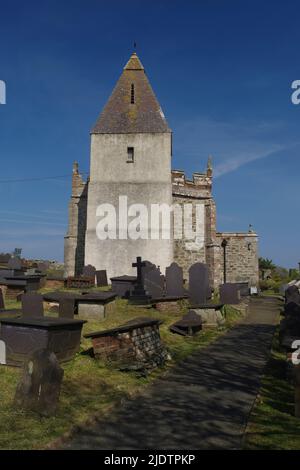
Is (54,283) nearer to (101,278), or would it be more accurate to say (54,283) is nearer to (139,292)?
(101,278)

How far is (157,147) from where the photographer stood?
2609cm

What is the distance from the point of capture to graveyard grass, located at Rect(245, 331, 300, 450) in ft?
16.5

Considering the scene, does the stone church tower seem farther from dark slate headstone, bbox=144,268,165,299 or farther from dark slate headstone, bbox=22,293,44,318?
dark slate headstone, bbox=22,293,44,318

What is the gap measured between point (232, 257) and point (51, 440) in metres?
27.6

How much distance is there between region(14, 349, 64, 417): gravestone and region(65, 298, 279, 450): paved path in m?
0.81

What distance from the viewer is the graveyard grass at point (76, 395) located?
5.00 meters

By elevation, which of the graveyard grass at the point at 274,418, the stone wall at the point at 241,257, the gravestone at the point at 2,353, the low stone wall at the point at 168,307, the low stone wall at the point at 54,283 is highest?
the stone wall at the point at 241,257

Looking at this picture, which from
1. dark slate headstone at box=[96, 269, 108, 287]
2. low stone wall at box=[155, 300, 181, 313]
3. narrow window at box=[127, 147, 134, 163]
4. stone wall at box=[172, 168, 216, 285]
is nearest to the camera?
low stone wall at box=[155, 300, 181, 313]

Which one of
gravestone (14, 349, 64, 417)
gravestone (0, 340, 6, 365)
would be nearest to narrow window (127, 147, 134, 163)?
gravestone (0, 340, 6, 365)

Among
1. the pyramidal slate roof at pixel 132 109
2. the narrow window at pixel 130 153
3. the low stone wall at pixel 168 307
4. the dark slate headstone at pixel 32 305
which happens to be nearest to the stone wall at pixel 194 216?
the narrow window at pixel 130 153

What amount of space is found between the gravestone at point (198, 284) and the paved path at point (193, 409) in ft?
19.5

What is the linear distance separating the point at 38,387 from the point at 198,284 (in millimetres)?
11440

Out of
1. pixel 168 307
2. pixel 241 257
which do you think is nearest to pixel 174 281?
pixel 168 307

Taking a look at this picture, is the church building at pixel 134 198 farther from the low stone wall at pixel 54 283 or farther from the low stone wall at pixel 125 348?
the low stone wall at pixel 125 348
